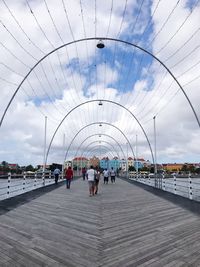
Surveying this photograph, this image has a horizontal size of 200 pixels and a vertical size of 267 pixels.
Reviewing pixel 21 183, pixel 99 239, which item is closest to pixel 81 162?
pixel 21 183

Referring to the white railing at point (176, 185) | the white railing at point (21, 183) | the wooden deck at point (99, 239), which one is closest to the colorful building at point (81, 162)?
the white railing at point (176, 185)

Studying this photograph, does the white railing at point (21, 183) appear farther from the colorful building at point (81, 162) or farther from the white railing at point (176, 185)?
the colorful building at point (81, 162)

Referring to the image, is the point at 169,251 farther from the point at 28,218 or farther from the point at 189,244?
the point at 28,218

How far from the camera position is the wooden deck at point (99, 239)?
4.34 meters

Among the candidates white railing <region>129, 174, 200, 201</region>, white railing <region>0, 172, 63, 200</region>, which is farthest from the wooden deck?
white railing <region>129, 174, 200, 201</region>

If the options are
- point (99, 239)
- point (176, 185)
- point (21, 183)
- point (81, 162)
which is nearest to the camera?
point (99, 239)

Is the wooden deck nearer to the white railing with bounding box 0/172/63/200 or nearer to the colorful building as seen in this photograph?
the white railing with bounding box 0/172/63/200

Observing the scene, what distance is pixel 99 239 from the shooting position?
5586mm

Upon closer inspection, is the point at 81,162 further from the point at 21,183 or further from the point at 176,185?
the point at 176,185

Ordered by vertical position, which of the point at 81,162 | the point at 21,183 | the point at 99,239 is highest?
the point at 81,162

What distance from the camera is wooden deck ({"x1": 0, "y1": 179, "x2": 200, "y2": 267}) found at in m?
4.34

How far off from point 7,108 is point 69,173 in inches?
314

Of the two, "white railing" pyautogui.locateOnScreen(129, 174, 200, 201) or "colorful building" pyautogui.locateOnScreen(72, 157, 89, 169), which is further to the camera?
"colorful building" pyautogui.locateOnScreen(72, 157, 89, 169)

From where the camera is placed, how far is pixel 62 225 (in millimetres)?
6949
